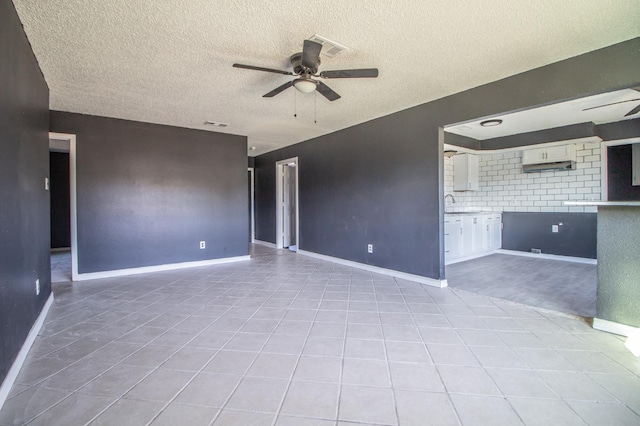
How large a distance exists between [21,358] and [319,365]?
199 cm

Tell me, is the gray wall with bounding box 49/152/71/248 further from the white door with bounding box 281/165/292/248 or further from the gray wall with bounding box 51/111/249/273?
the white door with bounding box 281/165/292/248

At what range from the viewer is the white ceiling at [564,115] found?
12.1 ft

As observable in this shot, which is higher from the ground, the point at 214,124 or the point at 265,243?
the point at 214,124

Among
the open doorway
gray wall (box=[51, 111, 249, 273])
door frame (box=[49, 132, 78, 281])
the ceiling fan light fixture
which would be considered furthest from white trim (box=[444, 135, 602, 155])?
door frame (box=[49, 132, 78, 281])

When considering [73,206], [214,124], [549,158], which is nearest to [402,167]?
[214,124]

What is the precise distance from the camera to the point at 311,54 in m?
2.19

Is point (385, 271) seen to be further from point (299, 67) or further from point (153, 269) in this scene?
point (153, 269)

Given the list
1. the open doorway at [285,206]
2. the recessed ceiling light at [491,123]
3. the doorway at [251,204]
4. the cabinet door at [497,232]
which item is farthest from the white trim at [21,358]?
the cabinet door at [497,232]

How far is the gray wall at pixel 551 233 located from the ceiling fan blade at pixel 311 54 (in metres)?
5.65

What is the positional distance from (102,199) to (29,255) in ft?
7.33

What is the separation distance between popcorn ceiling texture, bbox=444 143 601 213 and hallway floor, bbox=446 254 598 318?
1.19 meters

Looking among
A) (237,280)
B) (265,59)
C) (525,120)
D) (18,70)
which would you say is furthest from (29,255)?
(525,120)

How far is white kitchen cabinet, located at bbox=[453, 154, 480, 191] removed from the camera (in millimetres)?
6113

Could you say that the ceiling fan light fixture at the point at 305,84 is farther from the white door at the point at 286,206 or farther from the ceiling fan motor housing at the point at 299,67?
the white door at the point at 286,206
